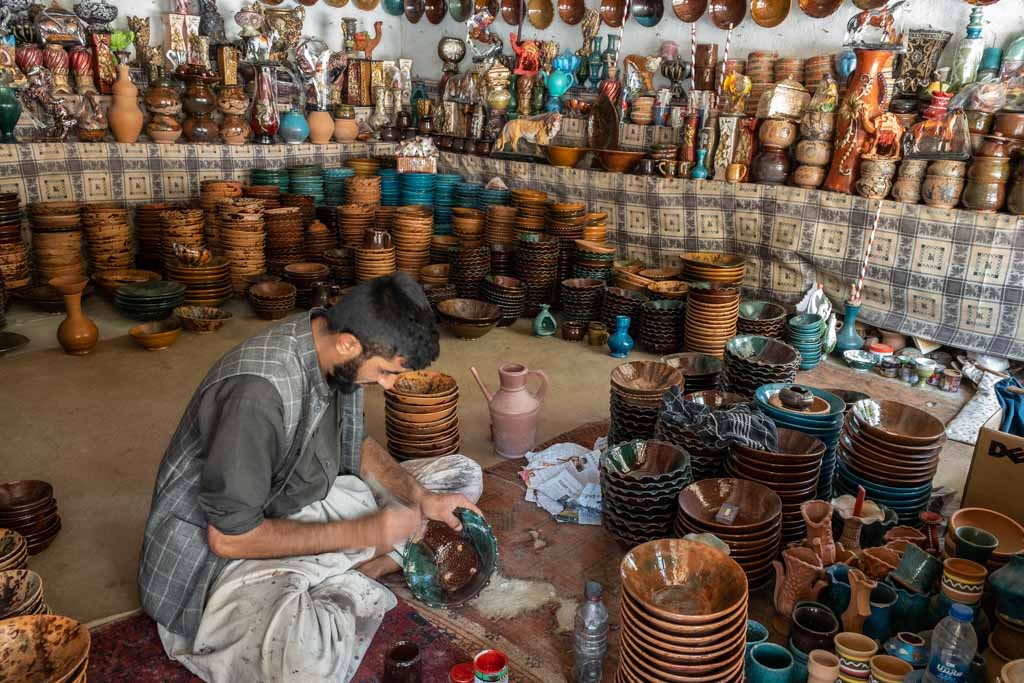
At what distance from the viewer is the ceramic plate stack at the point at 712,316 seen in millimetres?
4969

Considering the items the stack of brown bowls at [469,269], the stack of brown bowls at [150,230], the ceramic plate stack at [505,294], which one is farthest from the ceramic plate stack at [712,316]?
the stack of brown bowls at [150,230]

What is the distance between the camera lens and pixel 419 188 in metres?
7.03

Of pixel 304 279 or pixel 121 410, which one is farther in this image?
pixel 304 279

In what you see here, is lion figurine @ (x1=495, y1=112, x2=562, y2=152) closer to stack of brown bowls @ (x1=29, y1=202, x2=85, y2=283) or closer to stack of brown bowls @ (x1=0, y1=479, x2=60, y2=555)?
stack of brown bowls @ (x1=29, y1=202, x2=85, y2=283)

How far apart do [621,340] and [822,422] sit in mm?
2326

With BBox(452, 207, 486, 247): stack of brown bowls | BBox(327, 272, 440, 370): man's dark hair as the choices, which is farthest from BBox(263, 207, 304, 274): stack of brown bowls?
BBox(327, 272, 440, 370): man's dark hair

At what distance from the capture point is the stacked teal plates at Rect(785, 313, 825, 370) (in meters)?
4.98

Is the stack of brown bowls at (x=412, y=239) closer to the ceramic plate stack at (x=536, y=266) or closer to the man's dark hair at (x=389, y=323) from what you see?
the ceramic plate stack at (x=536, y=266)

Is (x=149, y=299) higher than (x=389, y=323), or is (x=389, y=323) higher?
(x=389, y=323)

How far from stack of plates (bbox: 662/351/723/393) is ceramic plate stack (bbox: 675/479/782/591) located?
1.07 metres

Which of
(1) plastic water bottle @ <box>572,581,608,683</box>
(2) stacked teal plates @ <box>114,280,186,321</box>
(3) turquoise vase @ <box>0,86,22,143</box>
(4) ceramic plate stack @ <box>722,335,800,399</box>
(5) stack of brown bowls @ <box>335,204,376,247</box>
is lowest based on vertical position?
(1) plastic water bottle @ <box>572,581,608,683</box>

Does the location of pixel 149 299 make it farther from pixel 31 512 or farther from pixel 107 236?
pixel 31 512

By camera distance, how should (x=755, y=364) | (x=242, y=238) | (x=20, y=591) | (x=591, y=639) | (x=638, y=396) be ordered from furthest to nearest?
(x=242, y=238) → (x=755, y=364) → (x=638, y=396) → (x=591, y=639) → (x=20, y=591)

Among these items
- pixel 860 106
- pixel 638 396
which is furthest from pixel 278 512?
pixel 860 106
